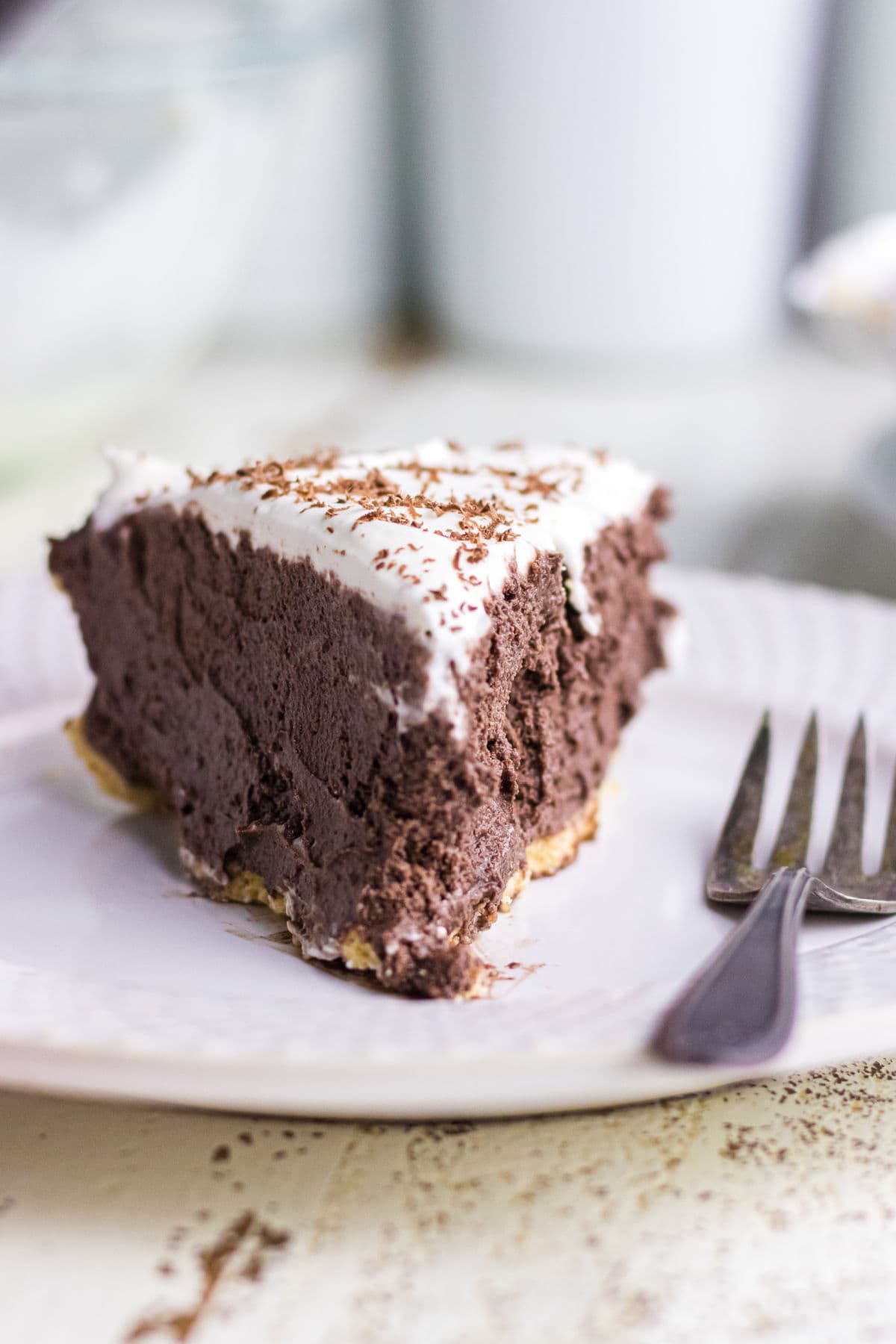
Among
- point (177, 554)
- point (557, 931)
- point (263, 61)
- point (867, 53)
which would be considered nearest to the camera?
point (557, 931)

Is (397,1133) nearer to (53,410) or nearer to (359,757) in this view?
(359,757)

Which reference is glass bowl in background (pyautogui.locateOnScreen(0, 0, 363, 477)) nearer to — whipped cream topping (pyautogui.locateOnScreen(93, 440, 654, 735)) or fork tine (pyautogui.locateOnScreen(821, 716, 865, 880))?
whipped cream topping (pyautogui.locateOnScreen(93, 440, 654, 735))

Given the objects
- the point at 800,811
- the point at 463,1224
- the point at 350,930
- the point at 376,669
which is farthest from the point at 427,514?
the point at 463,1224

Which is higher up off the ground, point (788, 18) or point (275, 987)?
point (788, 18)

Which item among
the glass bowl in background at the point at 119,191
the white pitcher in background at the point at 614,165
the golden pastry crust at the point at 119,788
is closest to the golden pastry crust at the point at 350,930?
the golden pastry crust at the point at 119,788

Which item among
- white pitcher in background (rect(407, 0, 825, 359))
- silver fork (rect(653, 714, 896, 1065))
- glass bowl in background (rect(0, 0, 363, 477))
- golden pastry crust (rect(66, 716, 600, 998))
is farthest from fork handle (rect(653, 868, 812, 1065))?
white pitcher in background (rect(407, 0, 825, 359))

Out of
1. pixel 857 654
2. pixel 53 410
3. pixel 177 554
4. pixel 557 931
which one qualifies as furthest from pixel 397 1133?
pixel 53 410

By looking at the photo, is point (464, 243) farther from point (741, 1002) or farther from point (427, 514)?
point (741, 1002)
